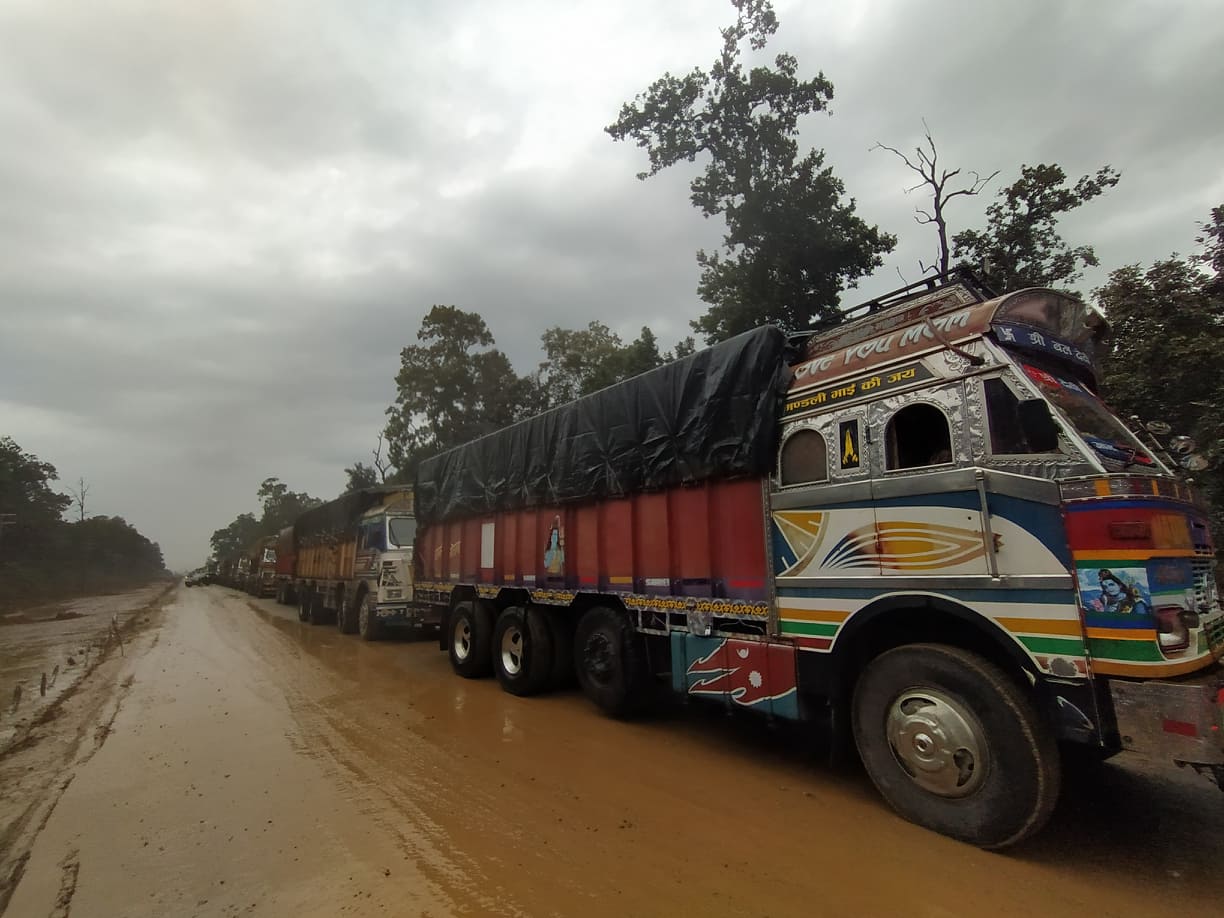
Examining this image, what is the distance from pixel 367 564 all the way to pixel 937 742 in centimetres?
1241

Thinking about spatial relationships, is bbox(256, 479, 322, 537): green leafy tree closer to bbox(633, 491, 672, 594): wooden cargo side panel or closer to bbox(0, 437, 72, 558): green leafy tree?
bbox(0, 437, 72, 558): green leafy tree

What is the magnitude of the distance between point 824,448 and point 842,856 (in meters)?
2.50

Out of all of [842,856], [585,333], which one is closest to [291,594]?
[585,333]

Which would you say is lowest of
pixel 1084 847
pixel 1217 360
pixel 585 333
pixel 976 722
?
pixel 1084 847

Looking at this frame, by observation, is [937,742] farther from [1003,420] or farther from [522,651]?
[522,651]

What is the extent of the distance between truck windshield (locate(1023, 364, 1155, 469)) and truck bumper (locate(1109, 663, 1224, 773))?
1.12m

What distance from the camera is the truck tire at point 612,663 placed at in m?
6.15

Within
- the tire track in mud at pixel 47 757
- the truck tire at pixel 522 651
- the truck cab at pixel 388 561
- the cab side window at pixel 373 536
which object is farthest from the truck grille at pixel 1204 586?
the cab side window at pixel 373 536

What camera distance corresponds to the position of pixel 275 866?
3494 mm

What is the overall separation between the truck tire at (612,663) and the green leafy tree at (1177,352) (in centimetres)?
935

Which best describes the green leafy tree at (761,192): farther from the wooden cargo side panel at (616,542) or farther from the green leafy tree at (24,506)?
the green leafy tree at (24,506)

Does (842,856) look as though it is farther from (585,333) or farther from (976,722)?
(585,333)

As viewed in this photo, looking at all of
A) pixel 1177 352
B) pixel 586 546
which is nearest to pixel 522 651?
pixel 586 546

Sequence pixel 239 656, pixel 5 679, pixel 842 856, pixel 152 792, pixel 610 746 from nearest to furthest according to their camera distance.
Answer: pixel 842 856, pixel 152 792, pixel 610 746, pixel 5 679, pixel 239 656
